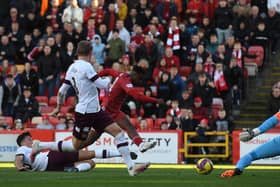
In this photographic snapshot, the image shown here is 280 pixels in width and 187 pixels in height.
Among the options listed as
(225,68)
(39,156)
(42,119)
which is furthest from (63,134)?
(39,156)

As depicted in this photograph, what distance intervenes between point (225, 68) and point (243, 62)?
0.84m

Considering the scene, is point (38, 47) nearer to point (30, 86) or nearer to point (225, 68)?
point (30, 86)

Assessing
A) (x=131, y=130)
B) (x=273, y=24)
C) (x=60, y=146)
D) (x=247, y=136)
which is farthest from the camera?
(x=273, y=24)

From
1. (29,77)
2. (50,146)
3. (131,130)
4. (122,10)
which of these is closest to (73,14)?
(122,10)

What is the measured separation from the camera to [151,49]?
28.5 metres

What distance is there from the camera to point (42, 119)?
2730cm

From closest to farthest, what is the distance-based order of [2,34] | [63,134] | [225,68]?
[63,134], [225,68], [2,34]

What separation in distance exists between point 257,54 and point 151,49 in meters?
3.07

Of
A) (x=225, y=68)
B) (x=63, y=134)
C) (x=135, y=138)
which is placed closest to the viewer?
(x=135, y=138)

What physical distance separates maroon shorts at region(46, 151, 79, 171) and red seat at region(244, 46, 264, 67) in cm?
1104

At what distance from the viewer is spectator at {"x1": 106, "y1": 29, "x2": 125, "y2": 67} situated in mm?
28906

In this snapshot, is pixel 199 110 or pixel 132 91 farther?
pixel 199 110

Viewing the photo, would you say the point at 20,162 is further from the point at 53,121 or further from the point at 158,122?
the point at 158,122

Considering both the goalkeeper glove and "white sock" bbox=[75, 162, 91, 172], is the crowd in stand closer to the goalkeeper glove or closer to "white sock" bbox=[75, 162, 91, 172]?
"white sock" bbox=[75, 162, 91, 172]
